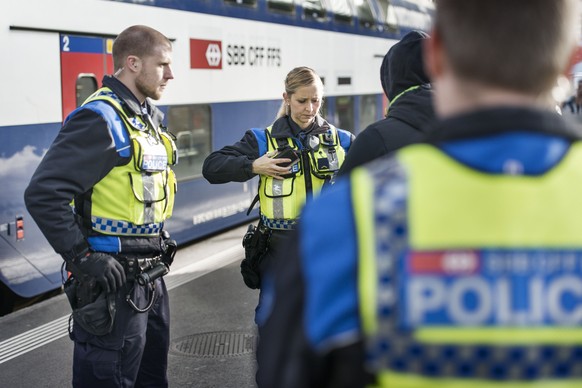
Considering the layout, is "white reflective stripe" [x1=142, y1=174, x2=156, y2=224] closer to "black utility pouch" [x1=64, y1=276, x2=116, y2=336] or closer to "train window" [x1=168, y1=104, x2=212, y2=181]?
"black utility pouch" [x1=64, y1=276, x2=116, y2=336]

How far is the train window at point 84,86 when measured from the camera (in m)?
6.42

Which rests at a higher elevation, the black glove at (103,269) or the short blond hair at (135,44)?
the short blond hair at (135,44)

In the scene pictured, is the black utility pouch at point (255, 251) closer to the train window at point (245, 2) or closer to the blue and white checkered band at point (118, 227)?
the blue and white checkered band at point (118, 227)

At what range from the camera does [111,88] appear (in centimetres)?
356

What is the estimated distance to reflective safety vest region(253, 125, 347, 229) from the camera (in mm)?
4098

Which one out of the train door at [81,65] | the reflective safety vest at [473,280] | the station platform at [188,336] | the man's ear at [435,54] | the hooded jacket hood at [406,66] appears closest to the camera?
the reflective safety vest at [473,280]

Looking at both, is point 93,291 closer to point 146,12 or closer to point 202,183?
point 146,12

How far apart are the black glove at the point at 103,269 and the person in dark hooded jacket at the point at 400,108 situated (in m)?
1.21

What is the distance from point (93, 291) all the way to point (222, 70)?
5324 millimetres

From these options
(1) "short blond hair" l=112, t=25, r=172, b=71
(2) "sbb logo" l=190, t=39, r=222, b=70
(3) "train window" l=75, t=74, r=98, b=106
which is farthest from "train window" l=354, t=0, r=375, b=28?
(1) "short blond hair" l=112, t=25, r=172, b=71

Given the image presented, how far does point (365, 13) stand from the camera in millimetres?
12219

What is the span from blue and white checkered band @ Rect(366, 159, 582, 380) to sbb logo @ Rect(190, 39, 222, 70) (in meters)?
6.88

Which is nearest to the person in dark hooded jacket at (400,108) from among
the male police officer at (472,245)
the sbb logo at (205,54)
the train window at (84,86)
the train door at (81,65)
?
the male police officer at (472,245)

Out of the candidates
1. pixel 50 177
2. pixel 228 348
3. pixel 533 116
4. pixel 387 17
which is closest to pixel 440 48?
pixel 533 116
